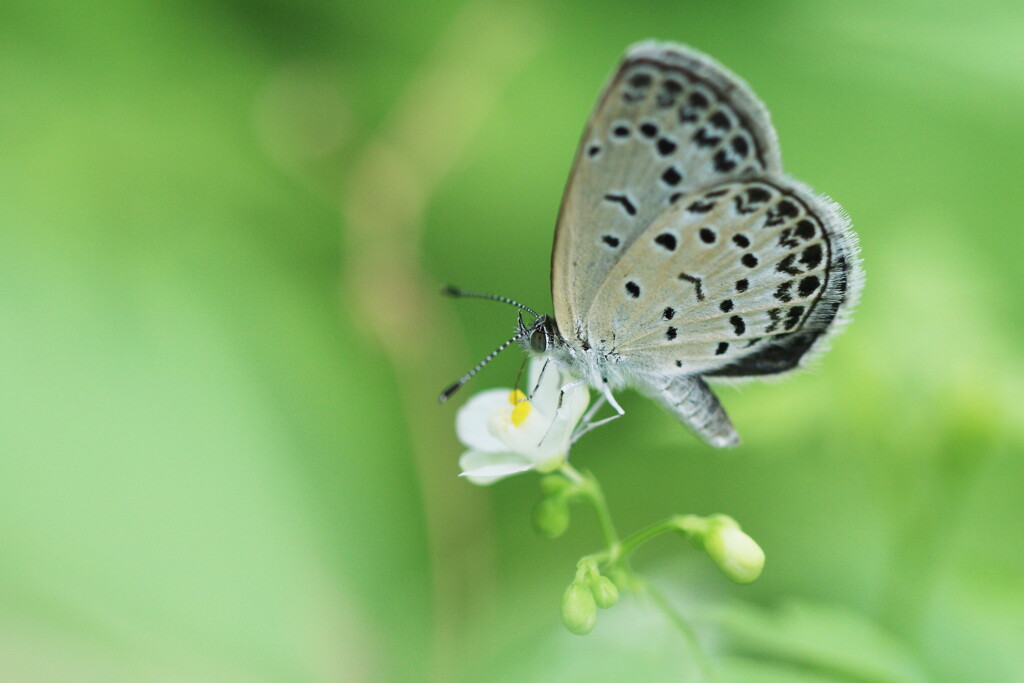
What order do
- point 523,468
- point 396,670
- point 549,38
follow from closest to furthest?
point 523,468 < point 396,670 < point 549,38

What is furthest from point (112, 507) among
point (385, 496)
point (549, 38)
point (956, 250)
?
Answer: point (956, 250)

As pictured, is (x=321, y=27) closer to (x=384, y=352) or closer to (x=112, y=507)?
(x=384, y=352)

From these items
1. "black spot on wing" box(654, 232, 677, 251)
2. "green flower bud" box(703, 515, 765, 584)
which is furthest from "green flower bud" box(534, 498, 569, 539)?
"black spot on wing" box(654, 232, 677, 251)

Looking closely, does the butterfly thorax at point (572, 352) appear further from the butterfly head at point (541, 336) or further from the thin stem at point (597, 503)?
the thin stem at point (597, 503)

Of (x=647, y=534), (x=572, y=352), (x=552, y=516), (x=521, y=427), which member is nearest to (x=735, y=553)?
(x=647, y=534)

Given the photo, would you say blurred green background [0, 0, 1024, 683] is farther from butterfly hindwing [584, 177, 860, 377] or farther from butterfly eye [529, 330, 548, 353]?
butterfly eye [529, 330, 548, 353]

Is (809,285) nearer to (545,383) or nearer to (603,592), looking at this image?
(545,383)
